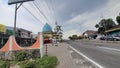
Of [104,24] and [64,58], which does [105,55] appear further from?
[104,24]

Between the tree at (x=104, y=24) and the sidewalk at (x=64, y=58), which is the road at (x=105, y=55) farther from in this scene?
the tree at (x=104, y=24)

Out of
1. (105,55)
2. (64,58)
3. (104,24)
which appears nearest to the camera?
Result: (64,58)

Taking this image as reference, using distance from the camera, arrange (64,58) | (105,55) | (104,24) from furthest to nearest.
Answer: (104,24) → (105,55) → (64,58)

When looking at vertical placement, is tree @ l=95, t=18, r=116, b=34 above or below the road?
above

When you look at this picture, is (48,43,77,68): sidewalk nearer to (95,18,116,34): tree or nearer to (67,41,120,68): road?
(67,41,120,68): road

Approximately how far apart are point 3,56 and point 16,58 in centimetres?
225

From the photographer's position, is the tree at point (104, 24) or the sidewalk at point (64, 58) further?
the tree at point (104, 24)

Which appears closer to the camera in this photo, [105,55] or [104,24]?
[105,55]

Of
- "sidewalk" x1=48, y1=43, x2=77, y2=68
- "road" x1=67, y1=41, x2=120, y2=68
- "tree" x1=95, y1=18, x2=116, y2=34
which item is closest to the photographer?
"road" x1=67, y1=41, x2=120, y2=68

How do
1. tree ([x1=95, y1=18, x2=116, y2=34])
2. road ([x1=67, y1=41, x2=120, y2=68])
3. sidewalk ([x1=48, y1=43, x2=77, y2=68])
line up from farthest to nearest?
tree ([x1=95, y1=18, x2=116, y2=34])
sidewalk ([x1=48, y1=43, x2=77, y2=68])
road ([x1=67, y1=41, x2=120, y2=68])

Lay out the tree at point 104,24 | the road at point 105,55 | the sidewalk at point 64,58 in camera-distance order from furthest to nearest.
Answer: the tree at point 104,24, the sidewalk at point 64,58, the road at point 105,55

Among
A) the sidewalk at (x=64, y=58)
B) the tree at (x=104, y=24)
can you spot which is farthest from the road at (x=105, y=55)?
the tree at (x=104, y=24)

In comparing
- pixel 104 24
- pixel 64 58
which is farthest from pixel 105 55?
pixel 104 24

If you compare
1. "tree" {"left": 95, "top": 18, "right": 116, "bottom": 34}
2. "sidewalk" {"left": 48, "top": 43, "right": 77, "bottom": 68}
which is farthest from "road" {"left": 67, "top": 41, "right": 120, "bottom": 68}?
"tree" {"left": 95, "top": 18, "right": 116, "bottom": 34}
